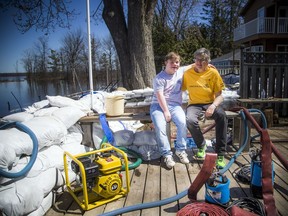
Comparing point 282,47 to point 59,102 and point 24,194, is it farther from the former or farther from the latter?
point 24,194

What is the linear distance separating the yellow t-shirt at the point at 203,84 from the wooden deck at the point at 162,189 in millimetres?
818

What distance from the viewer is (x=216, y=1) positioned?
34344mm

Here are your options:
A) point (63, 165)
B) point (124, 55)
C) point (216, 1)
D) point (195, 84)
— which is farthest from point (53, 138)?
point (216, 1)

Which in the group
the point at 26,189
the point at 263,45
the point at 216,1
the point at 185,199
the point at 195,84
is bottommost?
the point at 185,199

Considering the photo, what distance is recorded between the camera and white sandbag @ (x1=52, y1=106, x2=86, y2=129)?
300 centimetres

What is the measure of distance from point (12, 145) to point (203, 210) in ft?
5.17

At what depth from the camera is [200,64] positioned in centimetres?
326

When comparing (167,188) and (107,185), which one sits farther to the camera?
(167,188)

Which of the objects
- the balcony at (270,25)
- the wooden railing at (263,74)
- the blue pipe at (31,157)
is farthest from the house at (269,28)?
the blue pipe at (31,157)

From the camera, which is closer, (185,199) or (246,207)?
(246,207)

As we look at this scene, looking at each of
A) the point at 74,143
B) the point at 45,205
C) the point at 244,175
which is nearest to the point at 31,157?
the point at 45,205

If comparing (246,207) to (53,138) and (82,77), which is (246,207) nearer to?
(53,138)

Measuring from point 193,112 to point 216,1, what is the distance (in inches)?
1396

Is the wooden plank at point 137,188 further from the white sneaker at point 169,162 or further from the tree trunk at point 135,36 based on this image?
the tree trunk at point 135,36
